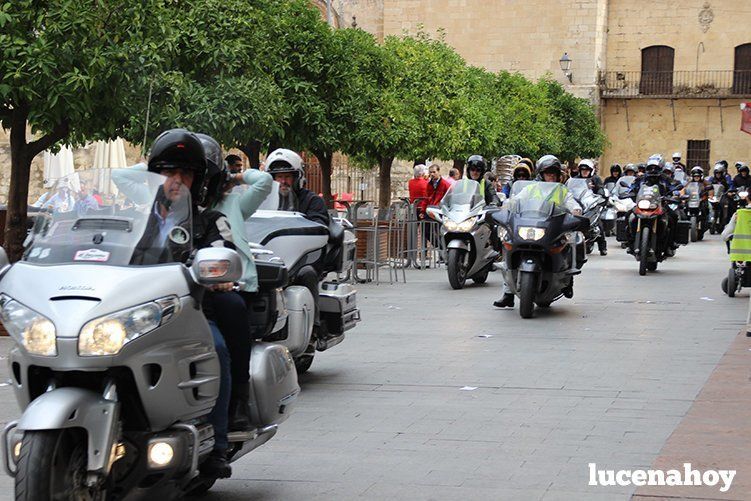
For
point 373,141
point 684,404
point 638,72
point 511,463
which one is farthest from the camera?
point 638,72

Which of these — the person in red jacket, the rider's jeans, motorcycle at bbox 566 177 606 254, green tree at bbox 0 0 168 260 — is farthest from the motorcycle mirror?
motorcycle at bbox 566 177 606 254

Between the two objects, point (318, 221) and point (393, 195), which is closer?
point (318, 221)

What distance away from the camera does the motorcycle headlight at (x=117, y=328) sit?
480 centimetres

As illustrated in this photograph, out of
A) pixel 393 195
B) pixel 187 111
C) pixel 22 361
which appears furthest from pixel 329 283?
pixel 393 195

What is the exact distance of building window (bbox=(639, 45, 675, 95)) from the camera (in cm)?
5894

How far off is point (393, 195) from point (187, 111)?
34935 mm

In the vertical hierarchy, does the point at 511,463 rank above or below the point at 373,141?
below

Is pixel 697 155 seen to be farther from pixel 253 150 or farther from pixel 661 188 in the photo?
pixel 253 150

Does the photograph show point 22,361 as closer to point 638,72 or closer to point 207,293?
point 207,293

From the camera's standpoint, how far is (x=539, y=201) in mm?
14258

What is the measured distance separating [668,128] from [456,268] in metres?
42.9

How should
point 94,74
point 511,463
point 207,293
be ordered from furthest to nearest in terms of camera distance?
point 94,74 → point 511,463 → point 207,293

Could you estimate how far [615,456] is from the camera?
22.8ft

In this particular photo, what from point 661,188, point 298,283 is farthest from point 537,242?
point 661,188
